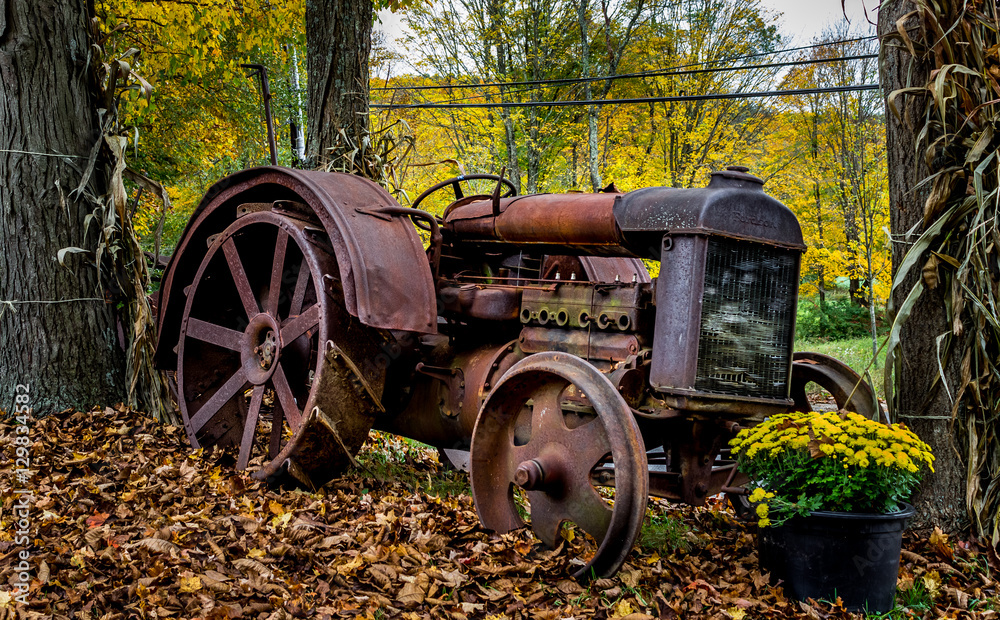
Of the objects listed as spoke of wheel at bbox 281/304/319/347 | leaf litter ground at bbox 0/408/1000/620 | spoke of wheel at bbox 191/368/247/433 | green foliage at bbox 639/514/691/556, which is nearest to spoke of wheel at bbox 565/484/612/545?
leaf litter ground at bbox 0/408/1000/620

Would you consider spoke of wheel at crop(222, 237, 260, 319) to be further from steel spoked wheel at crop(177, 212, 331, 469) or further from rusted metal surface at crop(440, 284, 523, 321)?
rusted metal surface at crop(440, 284, 523, 321)

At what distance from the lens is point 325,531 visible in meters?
3.46

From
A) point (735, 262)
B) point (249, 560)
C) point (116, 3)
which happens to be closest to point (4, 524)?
point (249, 560)

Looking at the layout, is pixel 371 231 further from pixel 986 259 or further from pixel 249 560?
pixel 986 259

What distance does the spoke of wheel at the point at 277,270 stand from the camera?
411 cm

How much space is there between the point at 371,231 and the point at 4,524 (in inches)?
78.8

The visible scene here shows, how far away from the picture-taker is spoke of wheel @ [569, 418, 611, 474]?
3141mm

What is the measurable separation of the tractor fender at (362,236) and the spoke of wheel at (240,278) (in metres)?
0.29

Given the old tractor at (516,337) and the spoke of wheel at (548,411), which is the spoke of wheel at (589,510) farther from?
the spoke of wheel at (548,411)

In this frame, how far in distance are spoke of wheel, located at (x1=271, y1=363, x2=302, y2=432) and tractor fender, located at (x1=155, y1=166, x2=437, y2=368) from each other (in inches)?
25.5

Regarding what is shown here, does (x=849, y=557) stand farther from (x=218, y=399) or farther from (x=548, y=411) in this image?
(x=218, y=399)

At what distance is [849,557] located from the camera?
2951 mm

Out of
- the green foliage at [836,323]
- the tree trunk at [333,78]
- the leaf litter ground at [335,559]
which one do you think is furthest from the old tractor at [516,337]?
the green foliage at [836,323]

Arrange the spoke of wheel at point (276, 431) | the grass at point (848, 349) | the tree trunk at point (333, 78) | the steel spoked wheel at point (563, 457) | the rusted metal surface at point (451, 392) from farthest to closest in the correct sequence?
1. the grass at point (848, 349)
2. the tree trunk at point (333, 78)
3. the spoke of wheel at point (276, 431)
4. the rusted metal surface at point (451, 392)
5. the steel spoked wheel at point (563, 457)
